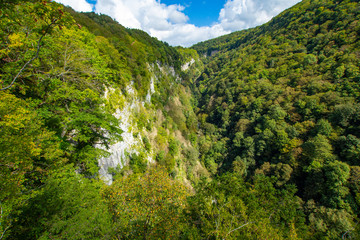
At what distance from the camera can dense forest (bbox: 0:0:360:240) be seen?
20.6 ft

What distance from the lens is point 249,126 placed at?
52.3 meters

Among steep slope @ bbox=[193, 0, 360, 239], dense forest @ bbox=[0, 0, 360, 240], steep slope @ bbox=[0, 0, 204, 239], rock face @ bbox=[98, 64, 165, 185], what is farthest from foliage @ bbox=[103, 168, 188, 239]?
steep slope @ bbox=[193, 0, 360, 239]

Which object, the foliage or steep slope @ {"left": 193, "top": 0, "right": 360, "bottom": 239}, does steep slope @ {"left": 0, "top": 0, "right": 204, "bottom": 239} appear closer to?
the foliage

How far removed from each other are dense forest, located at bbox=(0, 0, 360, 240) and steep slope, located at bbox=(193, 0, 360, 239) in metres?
0.33

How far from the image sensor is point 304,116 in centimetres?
3934

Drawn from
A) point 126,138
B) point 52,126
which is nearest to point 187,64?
point 126,138

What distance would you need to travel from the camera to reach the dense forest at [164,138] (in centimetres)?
628

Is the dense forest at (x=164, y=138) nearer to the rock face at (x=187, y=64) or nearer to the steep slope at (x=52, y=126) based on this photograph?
the steep slope at (x=52, y=126)

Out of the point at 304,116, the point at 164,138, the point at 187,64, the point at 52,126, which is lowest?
the point at 304,116

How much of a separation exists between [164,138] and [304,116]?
38.8 meters

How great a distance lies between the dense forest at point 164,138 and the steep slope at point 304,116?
1.10 feet

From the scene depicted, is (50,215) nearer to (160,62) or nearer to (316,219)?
(316,219)

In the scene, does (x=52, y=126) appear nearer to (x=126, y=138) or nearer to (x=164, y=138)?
(x=126, y=138)

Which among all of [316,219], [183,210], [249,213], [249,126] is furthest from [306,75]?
[183,210]
